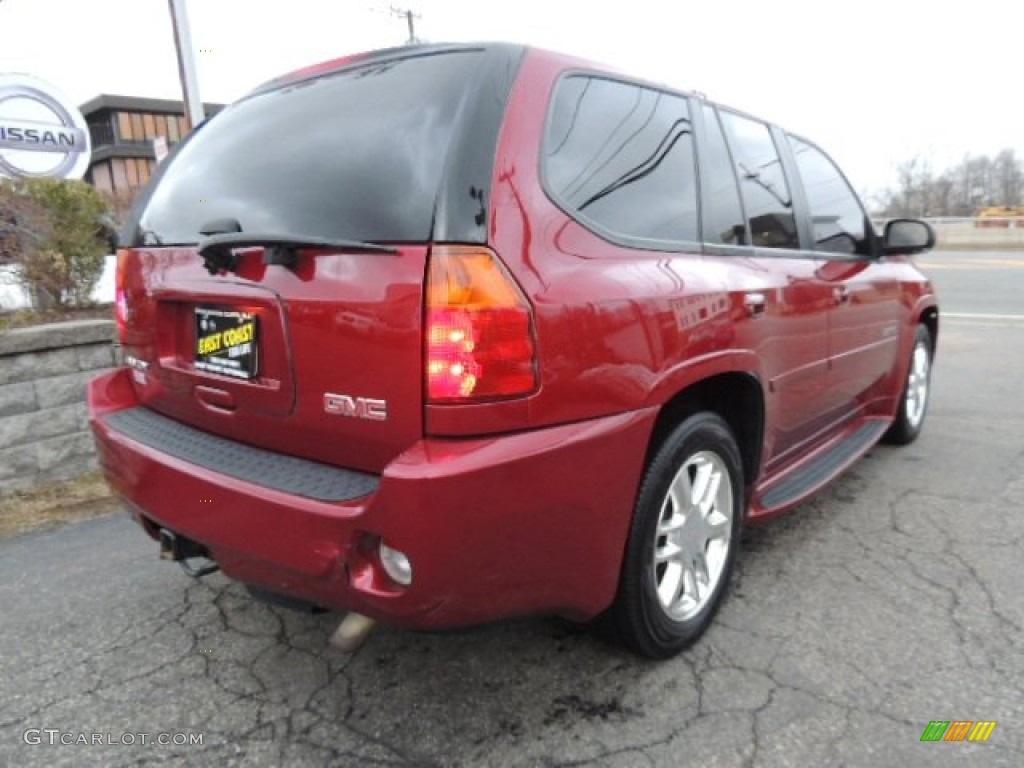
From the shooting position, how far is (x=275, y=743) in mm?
2082

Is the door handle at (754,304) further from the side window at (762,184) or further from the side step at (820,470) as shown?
the side step at (820,470)

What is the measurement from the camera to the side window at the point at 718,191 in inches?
103

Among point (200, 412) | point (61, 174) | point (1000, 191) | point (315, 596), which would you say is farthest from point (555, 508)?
point (1000, 191)

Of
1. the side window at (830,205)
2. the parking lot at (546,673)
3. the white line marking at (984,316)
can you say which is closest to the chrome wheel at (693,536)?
the parking lot at (546,673)

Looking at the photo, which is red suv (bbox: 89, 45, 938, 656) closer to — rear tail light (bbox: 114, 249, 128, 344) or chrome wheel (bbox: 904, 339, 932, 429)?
rear tail light (bbox: 114, 249, 128, 344)

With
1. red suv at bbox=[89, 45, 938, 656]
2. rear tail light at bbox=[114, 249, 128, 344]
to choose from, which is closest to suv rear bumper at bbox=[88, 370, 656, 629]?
red suv at bbox=[89, 45, 938, 656]

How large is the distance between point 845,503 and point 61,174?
6880mm

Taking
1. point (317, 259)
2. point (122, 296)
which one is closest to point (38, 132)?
point (122, 296)

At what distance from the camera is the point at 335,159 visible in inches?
79.7

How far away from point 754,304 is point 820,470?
3.48 ft

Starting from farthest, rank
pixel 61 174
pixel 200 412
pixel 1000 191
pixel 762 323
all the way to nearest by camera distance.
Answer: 1. pixel 1000 191
2. pixel 61 174
3. pixel 762 323
4. pixel 200 412

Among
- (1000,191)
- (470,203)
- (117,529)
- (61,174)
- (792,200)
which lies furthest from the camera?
(1000,191)

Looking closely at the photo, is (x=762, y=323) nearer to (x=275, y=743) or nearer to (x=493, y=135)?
(x=493, y=135)

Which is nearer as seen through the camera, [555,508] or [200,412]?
[555,508]
